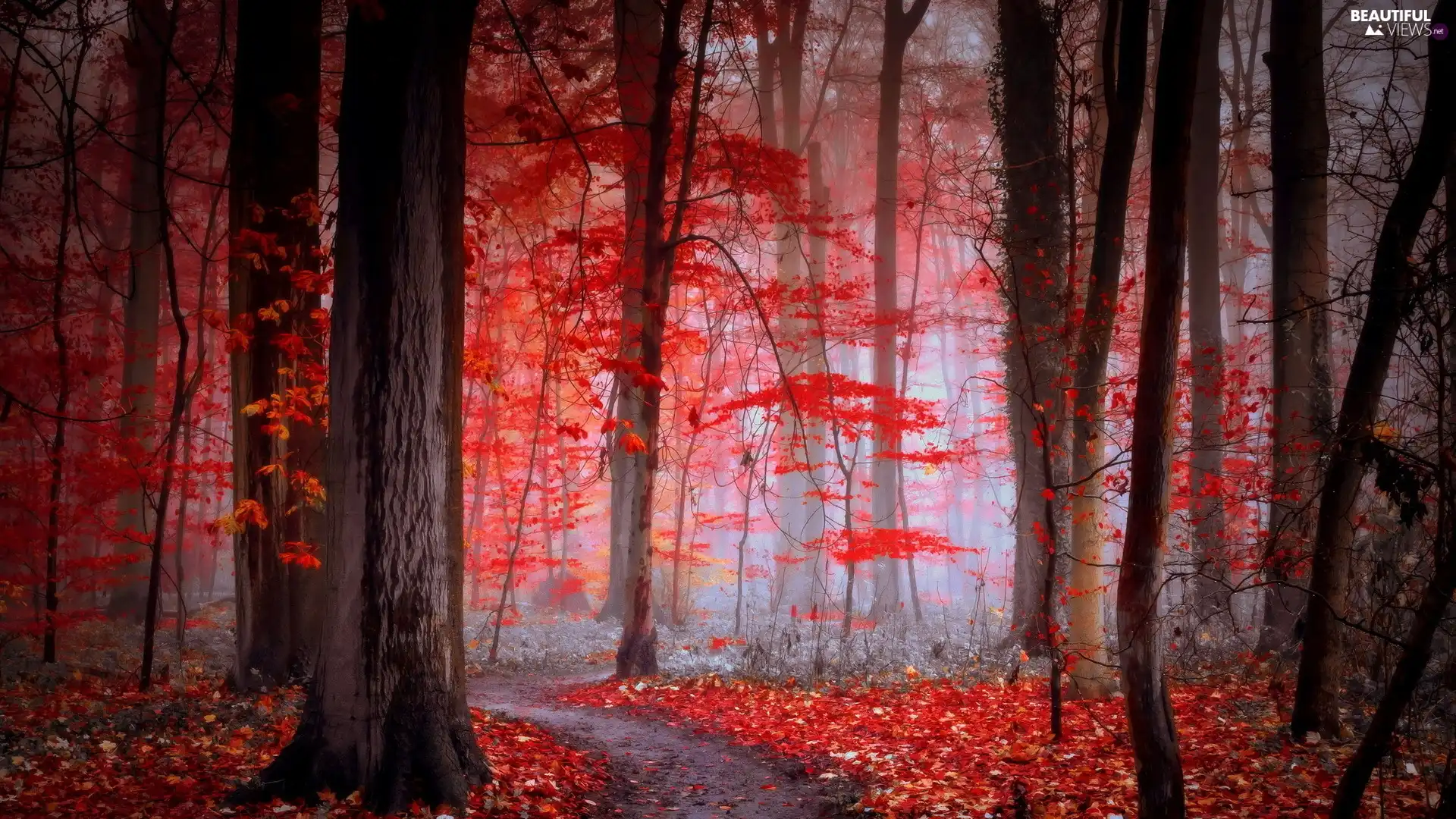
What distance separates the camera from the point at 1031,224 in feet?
35.5

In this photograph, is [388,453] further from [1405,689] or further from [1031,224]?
[1031,224]

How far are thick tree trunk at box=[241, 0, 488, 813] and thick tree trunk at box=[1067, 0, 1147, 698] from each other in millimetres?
5103

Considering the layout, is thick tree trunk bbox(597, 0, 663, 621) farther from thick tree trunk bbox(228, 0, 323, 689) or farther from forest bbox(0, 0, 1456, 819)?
thick tree trunk bbox(228, 0, 323, 689)

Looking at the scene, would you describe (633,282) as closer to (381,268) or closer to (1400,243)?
(381,268)

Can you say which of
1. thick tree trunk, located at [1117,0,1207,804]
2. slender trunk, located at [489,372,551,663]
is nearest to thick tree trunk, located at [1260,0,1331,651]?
thick tree trunk, located at [1117,0,1207,804]

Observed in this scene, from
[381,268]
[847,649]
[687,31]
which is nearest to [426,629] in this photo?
[381,268]

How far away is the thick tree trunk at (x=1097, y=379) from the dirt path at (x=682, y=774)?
267 centimetres

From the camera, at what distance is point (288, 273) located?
658 cm

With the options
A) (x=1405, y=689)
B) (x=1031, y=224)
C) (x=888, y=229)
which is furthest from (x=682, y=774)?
(x=888, y=229)

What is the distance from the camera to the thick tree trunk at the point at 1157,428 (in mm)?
4402

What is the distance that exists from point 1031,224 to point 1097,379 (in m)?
4.10

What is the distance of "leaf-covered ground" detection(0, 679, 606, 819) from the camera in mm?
4199

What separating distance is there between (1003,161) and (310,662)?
1053 cm

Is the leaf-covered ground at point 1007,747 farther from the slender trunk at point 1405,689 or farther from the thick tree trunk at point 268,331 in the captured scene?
the thick tree trunk at point 268,331
